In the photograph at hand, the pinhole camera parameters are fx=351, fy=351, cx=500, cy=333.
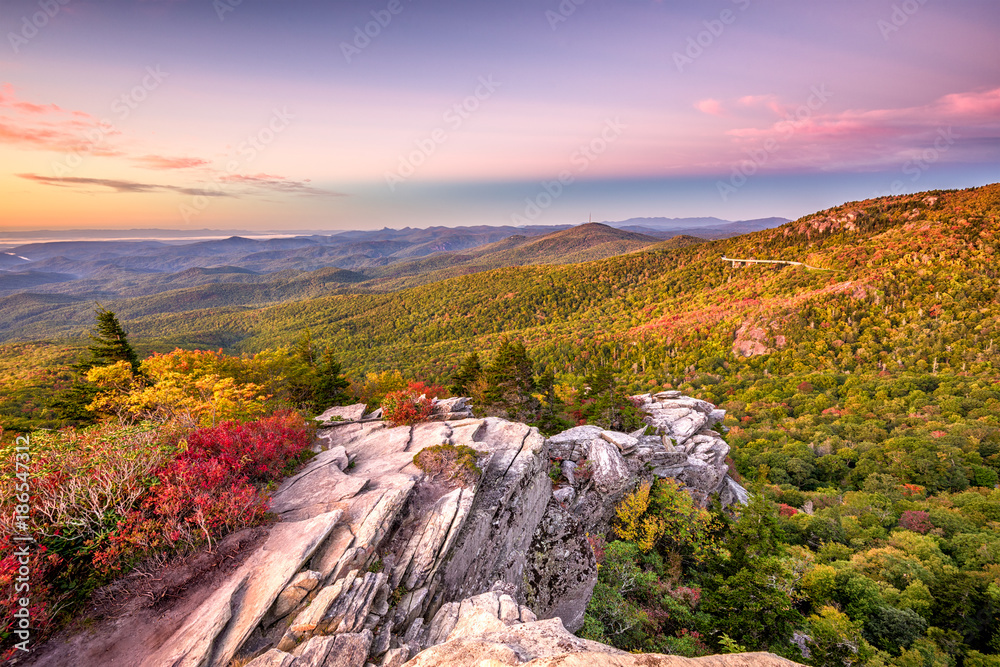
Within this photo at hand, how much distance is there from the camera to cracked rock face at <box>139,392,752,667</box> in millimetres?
10812

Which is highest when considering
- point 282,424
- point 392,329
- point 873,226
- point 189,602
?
point 873,226

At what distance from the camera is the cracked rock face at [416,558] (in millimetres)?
10812

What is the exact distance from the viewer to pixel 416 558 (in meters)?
15.1

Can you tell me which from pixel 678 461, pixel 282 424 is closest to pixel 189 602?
pixel 282 424

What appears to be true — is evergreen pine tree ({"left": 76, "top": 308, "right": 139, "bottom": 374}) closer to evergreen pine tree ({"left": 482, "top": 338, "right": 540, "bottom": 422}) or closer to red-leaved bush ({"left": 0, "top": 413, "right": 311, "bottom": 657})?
red-leaved bush ({"left": 0, "top": 413, "right": 311, "bottom": 657})

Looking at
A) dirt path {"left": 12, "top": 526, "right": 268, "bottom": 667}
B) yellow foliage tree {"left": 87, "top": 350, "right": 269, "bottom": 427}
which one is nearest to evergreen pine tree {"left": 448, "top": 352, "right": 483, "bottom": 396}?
yellow foliage tree {"left": 87, "top": 350, "right": 269, "bottom": 427}

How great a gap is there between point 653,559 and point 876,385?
108 metres

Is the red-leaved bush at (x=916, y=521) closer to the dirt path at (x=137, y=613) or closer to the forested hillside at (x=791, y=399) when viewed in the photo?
the forested hillside at (x=791, y=399)

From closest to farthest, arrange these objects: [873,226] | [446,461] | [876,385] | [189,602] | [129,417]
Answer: [189,602], [446,461], [129,417], [876,385], [873,226]

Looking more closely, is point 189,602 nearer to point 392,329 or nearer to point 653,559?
point 653,559

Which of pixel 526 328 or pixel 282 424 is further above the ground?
pixel 282 424

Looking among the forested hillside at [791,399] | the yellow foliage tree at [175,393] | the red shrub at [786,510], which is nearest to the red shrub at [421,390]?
the forested hillside at [791,399]

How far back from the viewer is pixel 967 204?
150 metres

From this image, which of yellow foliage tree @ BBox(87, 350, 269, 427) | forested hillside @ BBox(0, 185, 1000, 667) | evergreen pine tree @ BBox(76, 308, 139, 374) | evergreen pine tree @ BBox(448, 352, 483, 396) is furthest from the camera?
evergreen pine tree @ BBox(448, 352, 483, 396)
